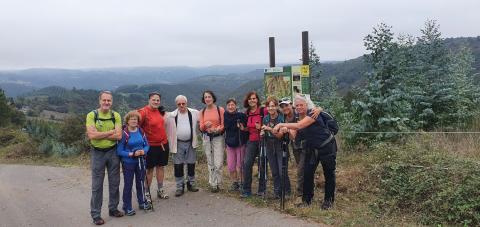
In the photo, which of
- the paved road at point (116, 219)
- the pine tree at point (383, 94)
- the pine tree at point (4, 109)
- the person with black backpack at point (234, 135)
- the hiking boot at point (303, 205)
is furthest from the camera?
the pine tree at point (4, 109)

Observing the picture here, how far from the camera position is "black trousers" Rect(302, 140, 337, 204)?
612 cm

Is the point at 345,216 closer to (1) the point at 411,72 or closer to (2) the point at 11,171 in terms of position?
(1) the point at 411,72

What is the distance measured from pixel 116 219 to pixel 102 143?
1200mm

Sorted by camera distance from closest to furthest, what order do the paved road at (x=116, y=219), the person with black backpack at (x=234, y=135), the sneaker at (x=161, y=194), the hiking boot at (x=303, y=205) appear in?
the paved road at (x=116, y=219) < the hiking boot at (x=303, y=205) < the person with black backpack at (x=234, y=135) < the sneaker at (x=161, y=194)

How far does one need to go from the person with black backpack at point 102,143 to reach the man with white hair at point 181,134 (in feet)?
3.98

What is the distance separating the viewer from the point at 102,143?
6141 mm

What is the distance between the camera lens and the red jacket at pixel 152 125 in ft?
22.7

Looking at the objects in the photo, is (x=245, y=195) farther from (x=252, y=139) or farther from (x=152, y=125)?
(x=152, y=125)

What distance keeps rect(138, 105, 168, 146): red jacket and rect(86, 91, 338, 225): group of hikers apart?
0.05 ft

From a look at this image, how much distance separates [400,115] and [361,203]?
3903 millimetres

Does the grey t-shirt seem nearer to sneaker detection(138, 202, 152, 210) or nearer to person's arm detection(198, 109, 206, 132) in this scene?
person's arm detection(198, 109, 206, 132)

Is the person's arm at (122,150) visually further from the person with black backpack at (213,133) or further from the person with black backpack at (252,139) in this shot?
the person with black backpack at (252,139)

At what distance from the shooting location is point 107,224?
246 inches

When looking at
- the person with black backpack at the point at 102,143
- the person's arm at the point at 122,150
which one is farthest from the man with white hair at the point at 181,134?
the person with black backpack at the point at 102,143
